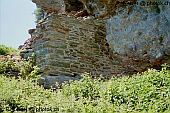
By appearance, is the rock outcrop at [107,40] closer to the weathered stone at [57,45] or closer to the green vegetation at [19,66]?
the weathered stone at [57,45]

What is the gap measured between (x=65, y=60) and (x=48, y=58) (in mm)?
457

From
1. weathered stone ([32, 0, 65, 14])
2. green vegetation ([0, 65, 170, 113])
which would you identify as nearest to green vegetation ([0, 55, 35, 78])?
green vegetation ([0, 65, 170, 113])

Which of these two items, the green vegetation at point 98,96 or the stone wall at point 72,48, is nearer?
the green vegetation at point 98,96

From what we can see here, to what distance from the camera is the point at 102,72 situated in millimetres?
7352

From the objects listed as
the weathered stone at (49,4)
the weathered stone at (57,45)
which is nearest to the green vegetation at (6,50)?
the weathered stone at (57,45)

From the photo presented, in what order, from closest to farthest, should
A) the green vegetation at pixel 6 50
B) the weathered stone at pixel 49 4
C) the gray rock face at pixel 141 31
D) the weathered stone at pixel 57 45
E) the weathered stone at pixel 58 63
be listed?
the weathered stone at pixel 58 63 < the weathered stone at pixel 57 45 < the gray rock face at pixel 141 31 < the green vegetation at pixel 6 50 < the weathered stone at pixel 49 4

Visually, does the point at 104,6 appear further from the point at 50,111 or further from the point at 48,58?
the point at 50,111

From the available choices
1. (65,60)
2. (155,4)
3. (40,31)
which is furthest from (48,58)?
(155,4)

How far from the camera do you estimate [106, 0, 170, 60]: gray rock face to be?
718 cm

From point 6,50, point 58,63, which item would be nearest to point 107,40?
point 58,63

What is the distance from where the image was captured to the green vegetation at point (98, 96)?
12.9ft

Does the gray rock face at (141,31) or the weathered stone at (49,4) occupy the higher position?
the weathered stone at (49,4)

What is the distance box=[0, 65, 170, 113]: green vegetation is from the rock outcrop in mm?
1517

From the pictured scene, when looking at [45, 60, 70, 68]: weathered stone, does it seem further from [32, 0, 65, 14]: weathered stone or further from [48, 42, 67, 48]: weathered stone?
[32, 0, 65, 14]: weathered stone
